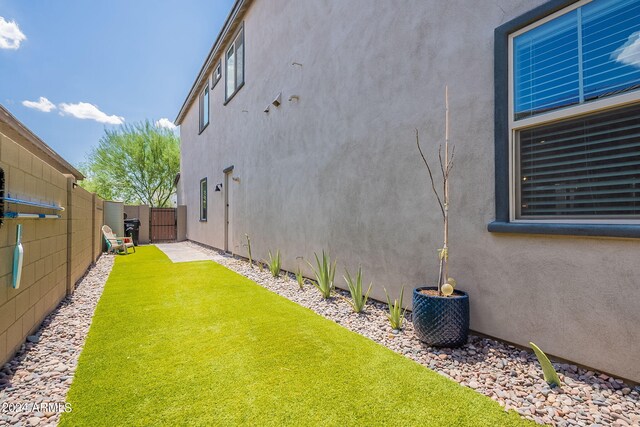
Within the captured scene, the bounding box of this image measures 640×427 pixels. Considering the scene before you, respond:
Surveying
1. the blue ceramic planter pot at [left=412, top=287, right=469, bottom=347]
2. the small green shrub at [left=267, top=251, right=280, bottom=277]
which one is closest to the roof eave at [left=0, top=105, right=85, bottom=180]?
the small green shrub at [left=267, top=251, right=280, bottom=277]

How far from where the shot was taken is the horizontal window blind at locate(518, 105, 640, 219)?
2.13m

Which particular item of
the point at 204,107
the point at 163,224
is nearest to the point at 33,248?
the point at 204,107

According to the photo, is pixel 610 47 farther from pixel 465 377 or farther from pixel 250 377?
pixel 250 377

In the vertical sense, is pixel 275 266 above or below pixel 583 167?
below

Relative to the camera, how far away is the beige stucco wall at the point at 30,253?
2455 mm

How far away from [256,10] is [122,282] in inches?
272

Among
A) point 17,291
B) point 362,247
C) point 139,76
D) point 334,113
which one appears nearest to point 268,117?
point 334,113

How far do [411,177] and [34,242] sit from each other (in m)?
3.91

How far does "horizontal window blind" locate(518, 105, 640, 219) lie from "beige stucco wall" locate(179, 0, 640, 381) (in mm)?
254

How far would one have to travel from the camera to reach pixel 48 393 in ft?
6.92

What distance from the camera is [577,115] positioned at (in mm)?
2352

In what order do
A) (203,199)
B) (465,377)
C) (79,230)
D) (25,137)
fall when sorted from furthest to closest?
(203,199) < (25,137) < (79,230) < (465,377)

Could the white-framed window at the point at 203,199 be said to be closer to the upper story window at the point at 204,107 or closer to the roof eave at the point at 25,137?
the upper story window at the point at 204,107

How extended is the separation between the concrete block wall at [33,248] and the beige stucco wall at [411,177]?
3.50 meters
